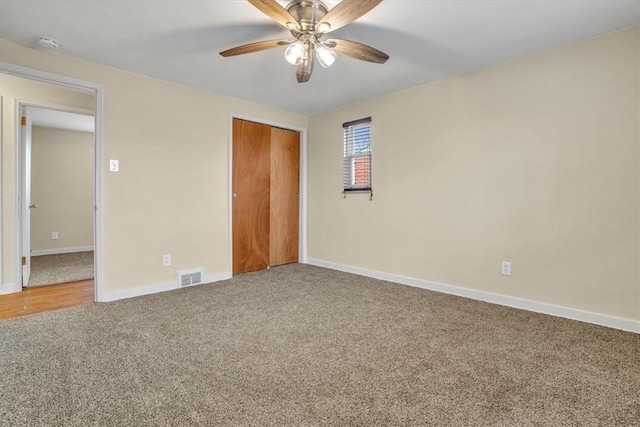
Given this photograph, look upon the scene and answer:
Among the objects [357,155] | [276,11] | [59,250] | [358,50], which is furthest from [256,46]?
[59,250]

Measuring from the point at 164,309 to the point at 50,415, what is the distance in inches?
54.2

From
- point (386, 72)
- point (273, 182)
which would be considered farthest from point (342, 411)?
point (273, 182)

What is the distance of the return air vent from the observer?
3.41 meters

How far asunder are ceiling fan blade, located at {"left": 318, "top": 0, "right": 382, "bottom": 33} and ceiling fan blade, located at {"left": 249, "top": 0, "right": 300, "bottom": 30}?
0.18m

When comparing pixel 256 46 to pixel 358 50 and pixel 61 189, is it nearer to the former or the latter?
pixel 358 50

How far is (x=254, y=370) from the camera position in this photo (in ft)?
5.63

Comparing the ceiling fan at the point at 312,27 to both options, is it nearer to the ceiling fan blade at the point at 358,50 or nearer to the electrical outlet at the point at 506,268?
the ceiling fan blade at the point at 358,50

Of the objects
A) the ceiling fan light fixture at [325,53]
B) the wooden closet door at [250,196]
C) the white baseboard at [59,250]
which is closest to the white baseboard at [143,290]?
the wooden closet door at [250,196]

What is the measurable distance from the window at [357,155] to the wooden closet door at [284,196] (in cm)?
86

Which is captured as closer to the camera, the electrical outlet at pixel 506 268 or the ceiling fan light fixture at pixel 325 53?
the ceiling fan light fixture at pixel 325 53

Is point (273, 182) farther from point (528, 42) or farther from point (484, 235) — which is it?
point (528, 42)

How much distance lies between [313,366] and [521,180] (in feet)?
7.76

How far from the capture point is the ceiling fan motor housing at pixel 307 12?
→ 1.90 metres

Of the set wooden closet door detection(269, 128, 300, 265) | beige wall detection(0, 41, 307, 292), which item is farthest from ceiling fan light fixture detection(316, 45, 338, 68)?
wooden closet door detection(269, 128, 300, 265)
